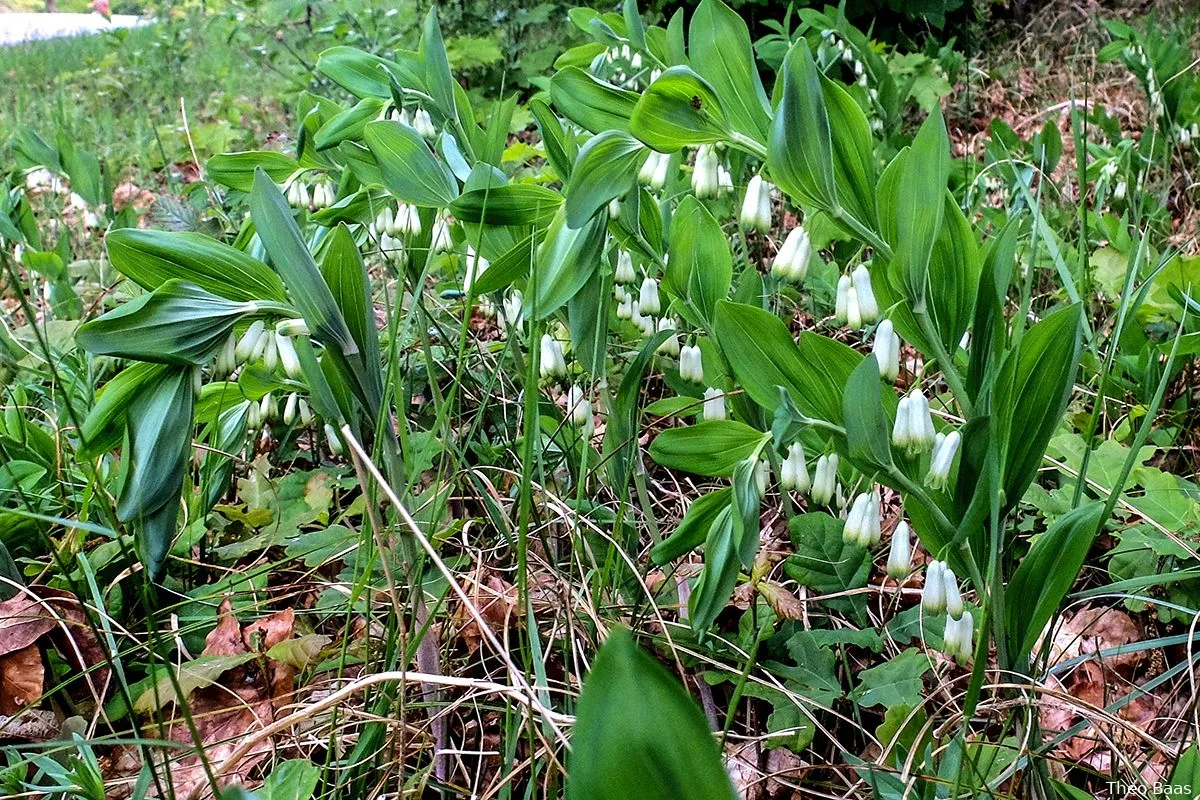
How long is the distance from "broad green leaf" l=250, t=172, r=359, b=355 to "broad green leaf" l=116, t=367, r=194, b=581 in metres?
0.18

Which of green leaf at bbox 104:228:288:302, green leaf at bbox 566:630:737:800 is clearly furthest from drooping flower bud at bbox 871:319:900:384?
green leaf at bbox 104:228:288:302

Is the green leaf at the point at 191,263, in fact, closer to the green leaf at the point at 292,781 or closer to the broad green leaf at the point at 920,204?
the green leaf at the point at 292,781

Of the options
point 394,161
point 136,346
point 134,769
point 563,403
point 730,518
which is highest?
point 394,161

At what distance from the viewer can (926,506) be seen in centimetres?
97

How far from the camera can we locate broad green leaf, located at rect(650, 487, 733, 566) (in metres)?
1.10

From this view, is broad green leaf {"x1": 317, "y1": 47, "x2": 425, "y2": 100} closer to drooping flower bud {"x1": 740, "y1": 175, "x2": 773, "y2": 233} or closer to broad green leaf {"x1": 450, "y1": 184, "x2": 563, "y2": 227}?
broad green leaf {"x1": 450, "y1": 184, "x2": 563, "y2": 227}

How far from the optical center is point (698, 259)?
127 centimetres

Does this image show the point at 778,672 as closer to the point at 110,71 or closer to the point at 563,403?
the point at 563,403

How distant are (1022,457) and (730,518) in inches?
12.9

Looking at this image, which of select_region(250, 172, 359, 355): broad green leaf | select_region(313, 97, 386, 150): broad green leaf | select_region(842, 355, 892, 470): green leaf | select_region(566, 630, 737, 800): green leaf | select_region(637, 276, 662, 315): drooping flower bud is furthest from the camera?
select_region(637, 276, 662, 315): drooping flower bud

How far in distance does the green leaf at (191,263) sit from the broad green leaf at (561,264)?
322 mm

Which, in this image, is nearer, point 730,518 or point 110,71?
point 730,518

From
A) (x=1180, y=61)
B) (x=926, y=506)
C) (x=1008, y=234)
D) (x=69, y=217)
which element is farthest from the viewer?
(x=69, y=217)

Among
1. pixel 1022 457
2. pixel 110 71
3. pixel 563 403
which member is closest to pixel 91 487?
pixel 563 403
